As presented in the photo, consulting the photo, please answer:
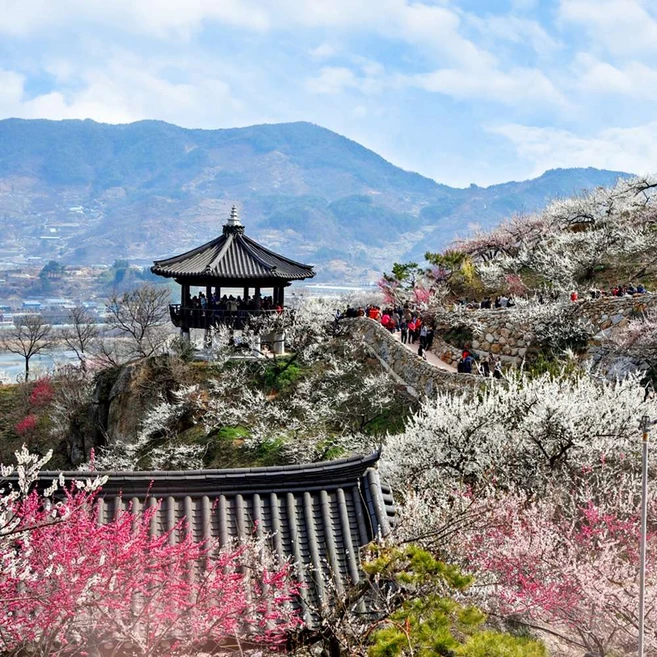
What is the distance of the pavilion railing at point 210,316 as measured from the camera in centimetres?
2959

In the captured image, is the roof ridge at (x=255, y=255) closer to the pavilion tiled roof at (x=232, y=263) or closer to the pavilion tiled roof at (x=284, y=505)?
the pavilion tiled roof at (x=232, y=263)

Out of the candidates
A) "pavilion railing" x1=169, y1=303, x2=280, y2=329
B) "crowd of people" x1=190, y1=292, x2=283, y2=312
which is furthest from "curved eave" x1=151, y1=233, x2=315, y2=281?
"pavilion railing" x1=169, y1=303, x2=280, y2=329

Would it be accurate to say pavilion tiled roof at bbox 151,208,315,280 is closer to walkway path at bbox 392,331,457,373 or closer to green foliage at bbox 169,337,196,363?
green foliage at bbox 169,337,196,363

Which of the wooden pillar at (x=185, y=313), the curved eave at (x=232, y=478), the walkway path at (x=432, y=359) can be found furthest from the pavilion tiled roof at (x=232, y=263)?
the curved eave at (x=232, y=478)

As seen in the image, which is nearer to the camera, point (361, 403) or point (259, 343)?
point (361, 403)

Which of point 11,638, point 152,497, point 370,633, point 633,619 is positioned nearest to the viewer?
point 11,638

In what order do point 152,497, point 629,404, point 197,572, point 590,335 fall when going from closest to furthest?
1. point 197,572
2. point 152,497
3. point 629,404
4. point 590,335

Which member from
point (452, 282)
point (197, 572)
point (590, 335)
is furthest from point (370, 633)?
point (452, 282)

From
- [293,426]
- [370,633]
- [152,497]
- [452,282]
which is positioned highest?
[452,282]

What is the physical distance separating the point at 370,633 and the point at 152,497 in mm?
3133

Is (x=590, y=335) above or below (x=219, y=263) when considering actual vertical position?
below

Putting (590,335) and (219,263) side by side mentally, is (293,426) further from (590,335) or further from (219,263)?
(590,335)

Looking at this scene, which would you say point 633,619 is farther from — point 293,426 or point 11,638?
point 293,426

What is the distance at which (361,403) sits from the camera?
82.4 ft
